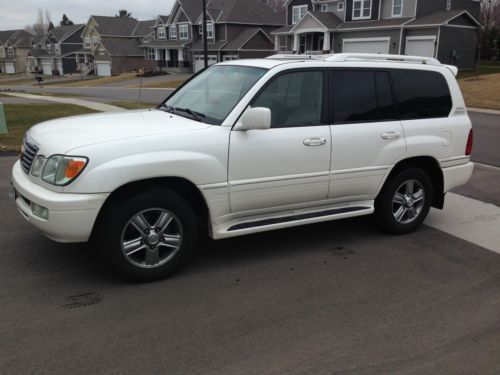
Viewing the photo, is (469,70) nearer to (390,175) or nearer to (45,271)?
(390,175)

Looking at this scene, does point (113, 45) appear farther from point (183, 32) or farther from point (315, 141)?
point (315, 141)

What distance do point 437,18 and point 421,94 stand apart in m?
34.0

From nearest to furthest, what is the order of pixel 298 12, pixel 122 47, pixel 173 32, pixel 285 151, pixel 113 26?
pixel 285 151 < pixel 298 12 < pixel 173 32 < pixel 122 47 < pixel 113 26

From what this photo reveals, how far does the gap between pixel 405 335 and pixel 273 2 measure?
97.5m

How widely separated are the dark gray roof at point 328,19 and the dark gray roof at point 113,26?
128 feet

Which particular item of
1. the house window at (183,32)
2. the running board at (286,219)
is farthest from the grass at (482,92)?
the house window at (183,32)

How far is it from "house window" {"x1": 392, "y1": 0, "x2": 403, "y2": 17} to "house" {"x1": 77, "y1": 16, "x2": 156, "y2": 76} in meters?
36.6

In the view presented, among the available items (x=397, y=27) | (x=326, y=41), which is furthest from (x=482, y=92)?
(x=326, y=41)

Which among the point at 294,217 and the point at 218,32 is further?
the point at 218,32

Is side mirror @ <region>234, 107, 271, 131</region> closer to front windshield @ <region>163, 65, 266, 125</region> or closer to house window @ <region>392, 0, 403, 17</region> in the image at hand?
front windshield @ <region>163, 65, 266, 125</region>

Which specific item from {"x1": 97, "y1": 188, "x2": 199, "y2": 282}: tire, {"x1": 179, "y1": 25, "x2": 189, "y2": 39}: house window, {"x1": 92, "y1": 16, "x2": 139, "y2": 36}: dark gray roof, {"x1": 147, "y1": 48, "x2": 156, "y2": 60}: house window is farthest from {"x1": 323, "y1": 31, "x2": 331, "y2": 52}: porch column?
{"x1": 92, "y1": 16, "x2": 139, "y2": 36}: dark gray roof

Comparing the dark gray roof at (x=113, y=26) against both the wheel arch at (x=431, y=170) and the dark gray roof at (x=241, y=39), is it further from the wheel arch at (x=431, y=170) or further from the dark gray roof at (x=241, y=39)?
the wheel arch at (x=431, y=170)

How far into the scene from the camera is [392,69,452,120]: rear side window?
5418 mm

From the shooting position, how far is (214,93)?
502 centimetres
